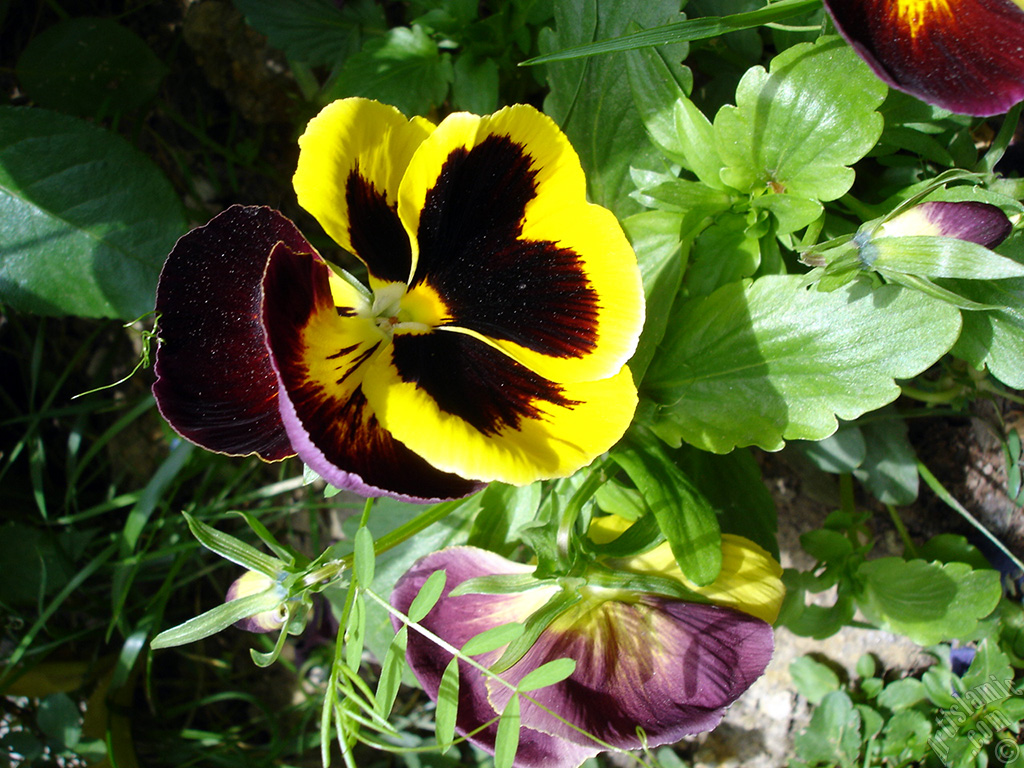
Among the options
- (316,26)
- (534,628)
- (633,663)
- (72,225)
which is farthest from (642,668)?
(316,26)

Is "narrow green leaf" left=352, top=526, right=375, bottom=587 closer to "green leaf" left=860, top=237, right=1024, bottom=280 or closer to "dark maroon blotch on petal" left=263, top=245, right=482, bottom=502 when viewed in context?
"dark maroon blotch on petal" left=263, top=245, right=482, bottom=502

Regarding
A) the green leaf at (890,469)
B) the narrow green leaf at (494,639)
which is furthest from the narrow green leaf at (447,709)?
the green leaf at (890,469)

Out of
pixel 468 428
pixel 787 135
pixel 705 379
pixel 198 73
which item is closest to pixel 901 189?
pixel 787 135

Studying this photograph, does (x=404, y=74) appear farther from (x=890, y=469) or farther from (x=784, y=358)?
(x=890, y=469)

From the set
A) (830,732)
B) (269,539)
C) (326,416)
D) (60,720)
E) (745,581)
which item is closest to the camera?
(326,416)

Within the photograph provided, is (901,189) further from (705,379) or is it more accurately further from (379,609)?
(379,609)

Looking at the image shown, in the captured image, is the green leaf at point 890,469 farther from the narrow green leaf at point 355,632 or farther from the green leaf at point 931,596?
the narrow green leaf at point 355,632

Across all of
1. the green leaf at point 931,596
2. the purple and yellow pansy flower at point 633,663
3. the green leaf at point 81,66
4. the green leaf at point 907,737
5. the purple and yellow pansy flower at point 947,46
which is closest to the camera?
the purple and yellow pansy flower at point 947,46
